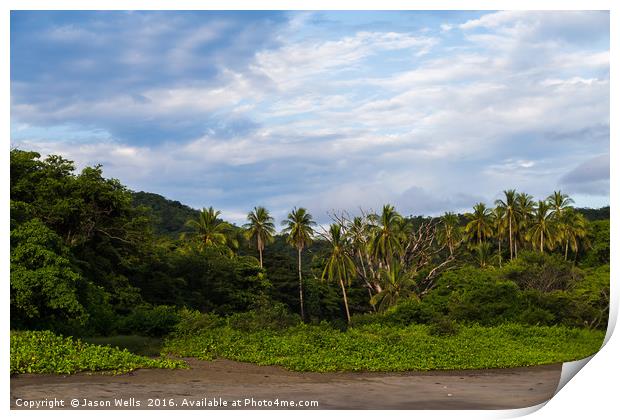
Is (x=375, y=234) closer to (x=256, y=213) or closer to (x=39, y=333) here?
(x=256, y=213)

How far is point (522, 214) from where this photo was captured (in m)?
31.5

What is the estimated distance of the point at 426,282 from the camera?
105 feet

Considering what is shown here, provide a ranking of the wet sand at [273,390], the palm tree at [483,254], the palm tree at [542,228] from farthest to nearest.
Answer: the palm tree at [483,254]
the palm tree at [542,228]
the wet sand at [273,390]

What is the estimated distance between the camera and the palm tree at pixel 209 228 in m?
31.0

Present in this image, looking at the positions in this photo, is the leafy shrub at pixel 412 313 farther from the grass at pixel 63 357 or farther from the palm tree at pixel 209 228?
the grass at pixel 63 357

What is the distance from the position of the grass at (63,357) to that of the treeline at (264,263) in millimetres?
511

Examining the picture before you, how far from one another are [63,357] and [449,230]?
26962 millimetres

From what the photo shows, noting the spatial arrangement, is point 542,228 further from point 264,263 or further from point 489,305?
point 264,263

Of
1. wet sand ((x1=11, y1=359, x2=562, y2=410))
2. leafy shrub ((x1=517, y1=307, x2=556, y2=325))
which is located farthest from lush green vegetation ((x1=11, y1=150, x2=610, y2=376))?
wet sand ((x1=11, y1=359, x2=562, y2=410))

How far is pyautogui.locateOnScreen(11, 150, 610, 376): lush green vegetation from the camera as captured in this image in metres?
12.5

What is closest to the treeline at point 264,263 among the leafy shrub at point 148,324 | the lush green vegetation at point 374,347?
the leafy shrub at point 148,324

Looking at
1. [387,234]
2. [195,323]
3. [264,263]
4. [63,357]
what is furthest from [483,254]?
[63,357]

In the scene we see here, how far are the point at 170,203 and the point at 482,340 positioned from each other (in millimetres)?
23402

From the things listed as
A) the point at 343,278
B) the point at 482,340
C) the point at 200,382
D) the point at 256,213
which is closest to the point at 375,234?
the point at 343,278
